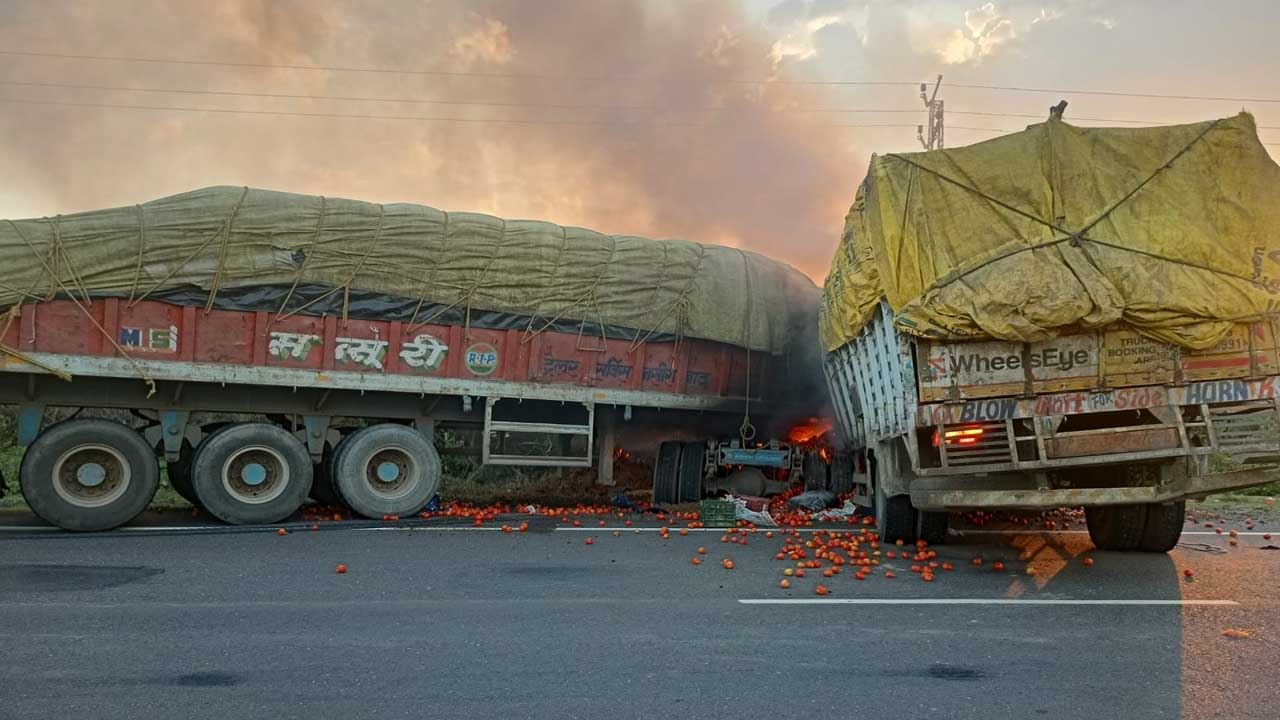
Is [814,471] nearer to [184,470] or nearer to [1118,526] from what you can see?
[1118,526]

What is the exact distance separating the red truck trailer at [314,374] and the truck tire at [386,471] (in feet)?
0.08

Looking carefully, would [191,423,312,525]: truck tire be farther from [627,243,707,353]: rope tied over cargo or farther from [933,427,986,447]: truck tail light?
[933,427,986,447]: truck tail light

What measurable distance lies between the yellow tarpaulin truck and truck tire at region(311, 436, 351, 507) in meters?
6.57

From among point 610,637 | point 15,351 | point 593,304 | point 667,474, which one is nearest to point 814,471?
point 667,474

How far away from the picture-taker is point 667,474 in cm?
1332

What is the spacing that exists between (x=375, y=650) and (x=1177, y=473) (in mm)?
6017

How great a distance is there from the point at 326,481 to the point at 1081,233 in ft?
29.0

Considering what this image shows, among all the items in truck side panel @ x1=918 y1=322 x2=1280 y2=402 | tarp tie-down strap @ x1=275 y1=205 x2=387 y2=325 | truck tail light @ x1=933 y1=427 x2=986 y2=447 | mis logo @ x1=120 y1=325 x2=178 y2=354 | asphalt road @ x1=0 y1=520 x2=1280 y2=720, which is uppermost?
tarp tie-down strap @ x1=275 y1=205 x2=387 y2=325

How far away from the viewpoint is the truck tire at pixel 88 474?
959 centimetres

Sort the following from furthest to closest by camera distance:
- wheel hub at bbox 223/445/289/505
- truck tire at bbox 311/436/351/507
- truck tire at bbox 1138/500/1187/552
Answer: truck tire at bbox 311/436/351/507
wheel hub at bbox 223/445/289/505
truck tire at bbox 1138/500/1187/552

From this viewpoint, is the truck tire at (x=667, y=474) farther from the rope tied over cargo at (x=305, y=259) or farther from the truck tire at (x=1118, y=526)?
the truck tire at (x=1118, y=526)

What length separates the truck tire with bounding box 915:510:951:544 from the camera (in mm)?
8953

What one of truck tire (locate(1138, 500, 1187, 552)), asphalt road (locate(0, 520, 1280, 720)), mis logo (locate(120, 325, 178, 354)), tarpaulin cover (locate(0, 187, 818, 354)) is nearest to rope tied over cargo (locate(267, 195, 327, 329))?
tarpaulin cover (locate(0, 187, 818, 354))

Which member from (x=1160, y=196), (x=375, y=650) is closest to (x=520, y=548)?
(x=375, y=650)
